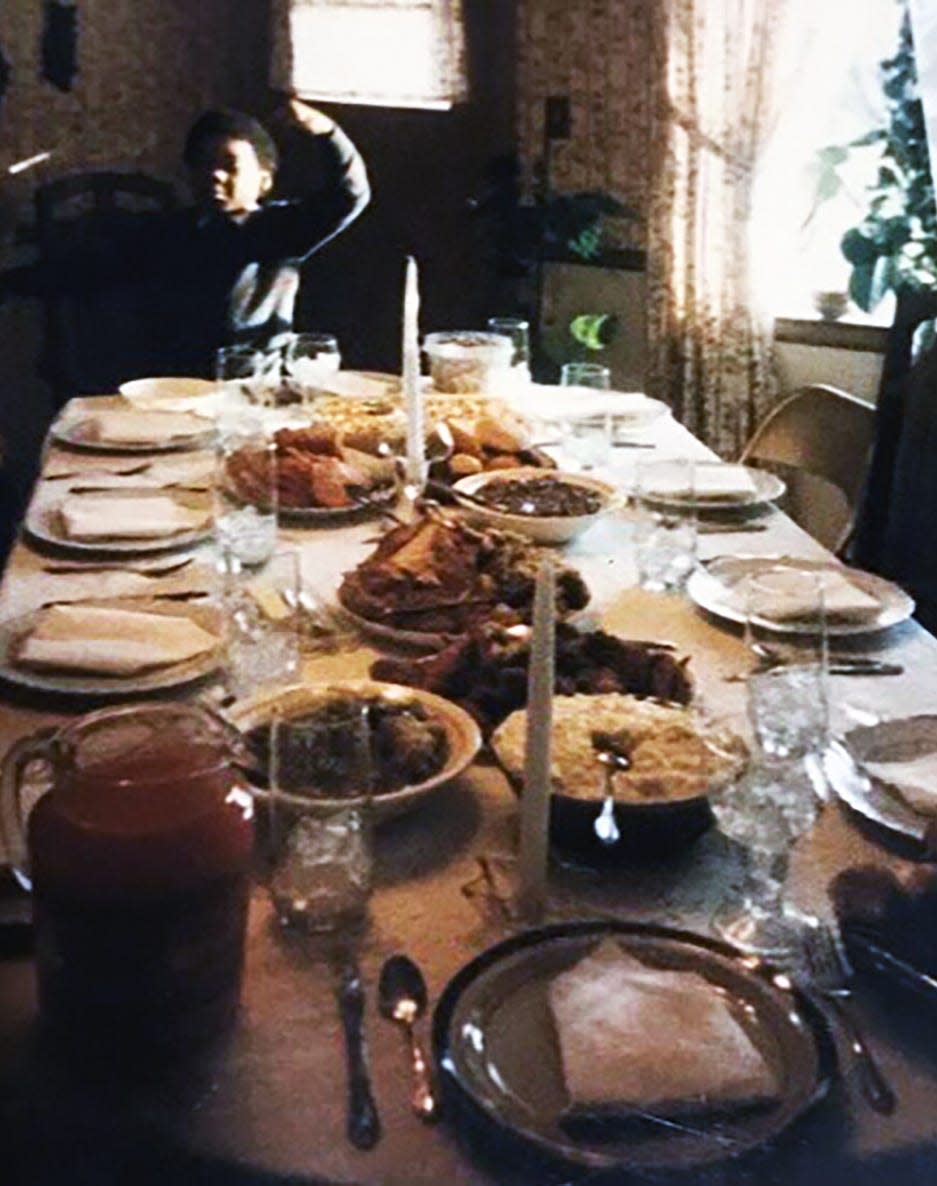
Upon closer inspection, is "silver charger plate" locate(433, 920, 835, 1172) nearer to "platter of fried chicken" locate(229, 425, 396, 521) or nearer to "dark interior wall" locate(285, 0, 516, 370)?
"platter of fried chicken" locate(229, 425, 396, 521)

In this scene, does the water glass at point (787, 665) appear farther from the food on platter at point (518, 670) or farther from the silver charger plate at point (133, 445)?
the silver charger plate at point (133, 445)

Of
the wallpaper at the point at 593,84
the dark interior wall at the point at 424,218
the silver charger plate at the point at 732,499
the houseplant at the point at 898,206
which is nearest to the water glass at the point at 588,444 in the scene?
the silver charger plate at the point at 732,499

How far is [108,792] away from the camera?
93cm

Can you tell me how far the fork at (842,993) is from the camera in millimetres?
902

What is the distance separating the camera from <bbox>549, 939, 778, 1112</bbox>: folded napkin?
875 mm

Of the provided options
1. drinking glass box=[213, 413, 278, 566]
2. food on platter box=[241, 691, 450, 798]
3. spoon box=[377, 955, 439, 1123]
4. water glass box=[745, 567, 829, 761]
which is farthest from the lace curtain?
spoon box=[377, 955, 439, 1123]

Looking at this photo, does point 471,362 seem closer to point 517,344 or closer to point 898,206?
point 517,344

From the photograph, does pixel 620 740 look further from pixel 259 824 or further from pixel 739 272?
pixel 739 272

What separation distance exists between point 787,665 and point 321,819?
1.45 ft

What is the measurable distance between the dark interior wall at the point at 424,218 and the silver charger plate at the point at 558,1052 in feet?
12.1

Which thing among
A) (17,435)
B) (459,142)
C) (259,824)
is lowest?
(17,435)

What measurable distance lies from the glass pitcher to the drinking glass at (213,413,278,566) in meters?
0.83

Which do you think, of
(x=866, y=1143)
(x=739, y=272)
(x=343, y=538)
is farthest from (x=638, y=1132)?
(x=739, y=272)

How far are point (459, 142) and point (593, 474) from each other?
243 cm
